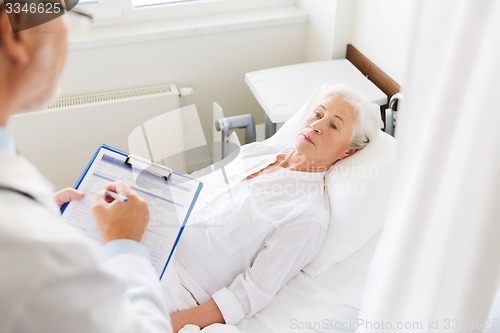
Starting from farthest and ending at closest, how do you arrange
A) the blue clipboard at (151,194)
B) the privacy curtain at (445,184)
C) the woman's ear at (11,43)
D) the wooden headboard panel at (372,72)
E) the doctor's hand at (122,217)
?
1. the wooden headboard panel at (372,72)
2. the blue clipboard at (151,194)
3. the doctor's hand at (122,217)
4. the privacy curtain at (445,184)
5. the woman's ear at (11,43)

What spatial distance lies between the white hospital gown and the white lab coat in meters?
0.84

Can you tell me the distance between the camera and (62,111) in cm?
222

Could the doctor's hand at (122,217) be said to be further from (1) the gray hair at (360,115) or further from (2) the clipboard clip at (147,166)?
(1) the gray hair at (360,115)

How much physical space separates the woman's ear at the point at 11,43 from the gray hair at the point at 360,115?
132cm

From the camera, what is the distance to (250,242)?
1.53 meters

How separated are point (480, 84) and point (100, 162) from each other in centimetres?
98

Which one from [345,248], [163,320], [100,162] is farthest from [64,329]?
[345,248]

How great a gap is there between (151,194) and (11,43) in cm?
83

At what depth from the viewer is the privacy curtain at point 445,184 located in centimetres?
66

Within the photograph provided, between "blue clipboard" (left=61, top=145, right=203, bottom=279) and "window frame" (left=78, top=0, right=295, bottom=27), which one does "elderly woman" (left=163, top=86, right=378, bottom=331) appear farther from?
"window frame" (left=78, top=0, right=295, bottom=27)

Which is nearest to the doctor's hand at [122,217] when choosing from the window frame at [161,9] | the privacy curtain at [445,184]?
the privacy curtain at [445,184]

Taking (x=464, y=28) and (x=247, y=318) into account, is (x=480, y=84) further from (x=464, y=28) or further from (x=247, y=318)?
(x=247, y=318)

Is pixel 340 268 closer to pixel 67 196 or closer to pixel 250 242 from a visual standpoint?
pixel 250 242

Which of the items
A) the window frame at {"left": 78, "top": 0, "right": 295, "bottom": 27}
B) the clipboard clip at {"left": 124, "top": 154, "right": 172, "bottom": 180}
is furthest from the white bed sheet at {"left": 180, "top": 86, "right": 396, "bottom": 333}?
the window frame at {"left": 78, "top": 0, "right": 295, "bottom": 27}
